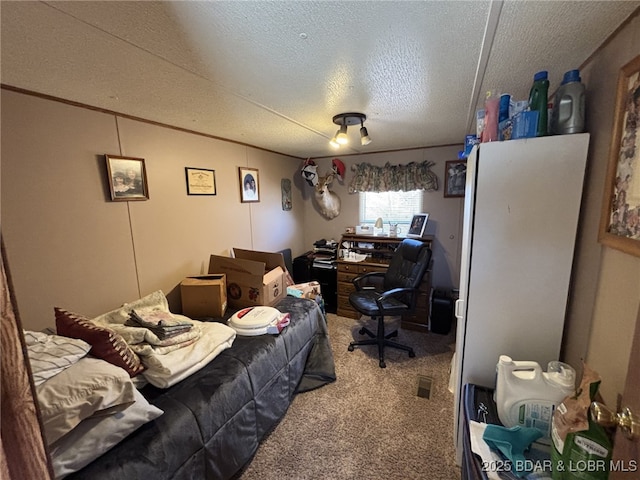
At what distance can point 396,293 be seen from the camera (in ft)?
8.54

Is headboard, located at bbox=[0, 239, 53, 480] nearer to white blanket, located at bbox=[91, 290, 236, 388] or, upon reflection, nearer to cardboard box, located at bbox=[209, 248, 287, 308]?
white blanket, located at bbox=[91, 290, 236, 388]

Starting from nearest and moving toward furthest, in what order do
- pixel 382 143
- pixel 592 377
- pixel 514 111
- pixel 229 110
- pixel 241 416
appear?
pixel 592 377, pixel 514 111, pixel 241 416, pixel 229 110, pixel 382 143

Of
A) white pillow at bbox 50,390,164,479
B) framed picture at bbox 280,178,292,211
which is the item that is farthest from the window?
white pillow at bbox 50,390,164,479

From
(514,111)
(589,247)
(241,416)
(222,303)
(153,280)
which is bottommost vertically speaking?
(241,416)

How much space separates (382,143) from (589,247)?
7.88 feet

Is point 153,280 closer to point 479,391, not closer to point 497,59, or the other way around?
point 479,391

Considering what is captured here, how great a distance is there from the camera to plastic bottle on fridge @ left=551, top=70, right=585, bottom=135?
3.72 ft

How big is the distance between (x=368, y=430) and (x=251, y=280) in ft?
4.75

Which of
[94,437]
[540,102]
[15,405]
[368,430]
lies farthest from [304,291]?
[15,405]

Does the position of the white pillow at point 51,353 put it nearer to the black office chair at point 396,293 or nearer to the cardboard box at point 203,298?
the cardboard box at point 203,298

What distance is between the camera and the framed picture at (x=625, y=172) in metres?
0.88

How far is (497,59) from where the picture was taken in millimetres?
1254

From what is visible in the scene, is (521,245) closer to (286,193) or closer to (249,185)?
(249,185)

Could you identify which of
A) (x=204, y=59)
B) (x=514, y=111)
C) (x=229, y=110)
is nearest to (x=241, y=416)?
(x=204, y=59)
